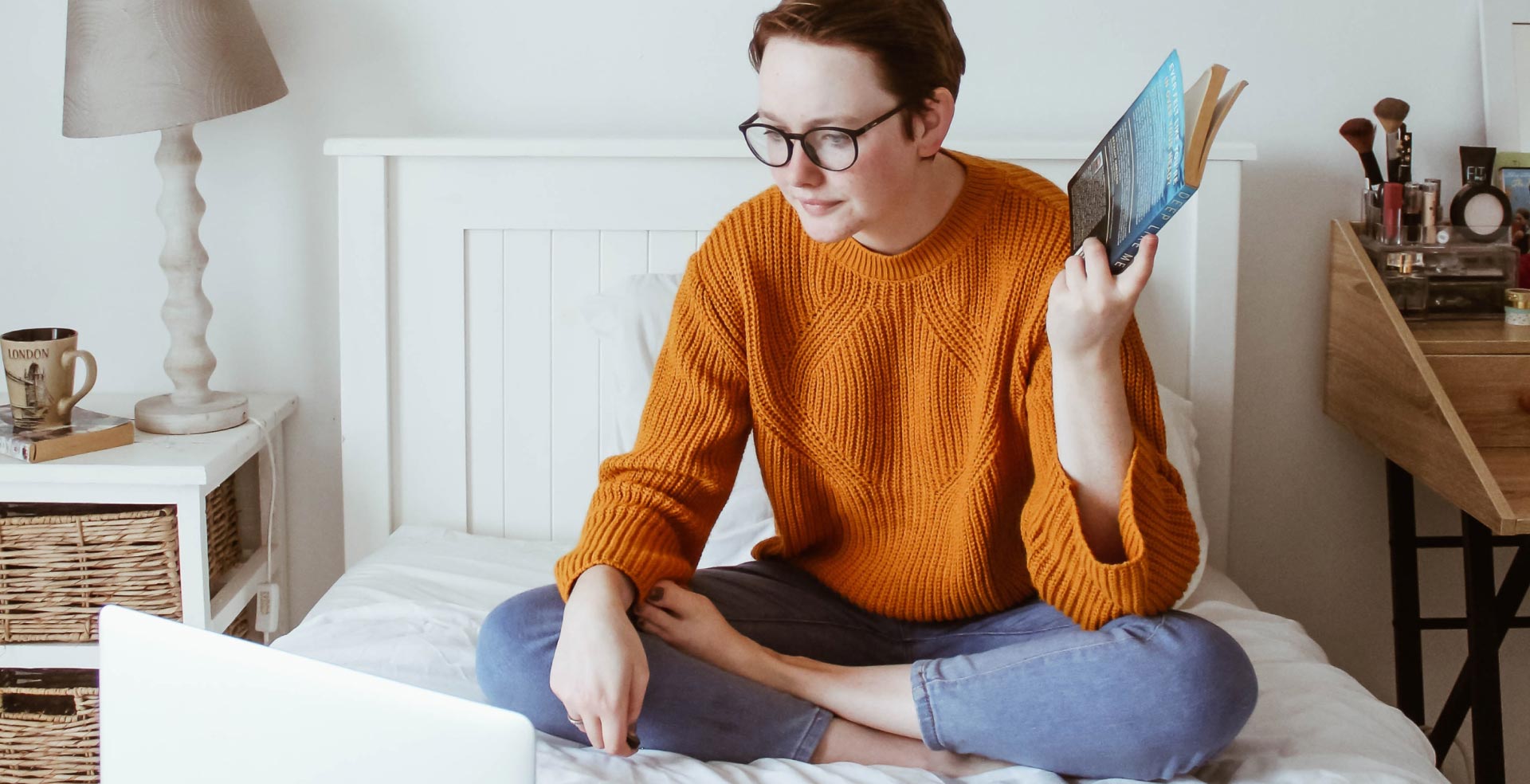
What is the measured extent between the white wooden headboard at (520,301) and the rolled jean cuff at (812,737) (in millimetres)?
753

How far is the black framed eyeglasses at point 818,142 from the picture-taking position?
103cm

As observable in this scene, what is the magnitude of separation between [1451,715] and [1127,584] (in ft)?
2.90

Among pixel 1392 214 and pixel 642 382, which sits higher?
pixel 1392 214

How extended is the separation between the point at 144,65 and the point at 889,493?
106cm

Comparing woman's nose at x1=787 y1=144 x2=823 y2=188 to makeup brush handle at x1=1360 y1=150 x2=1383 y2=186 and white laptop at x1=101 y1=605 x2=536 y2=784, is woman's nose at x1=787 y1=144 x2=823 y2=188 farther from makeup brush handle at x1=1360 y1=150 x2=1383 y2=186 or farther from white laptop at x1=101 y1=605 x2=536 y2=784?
makeup brush handle at x1=1360 y1=150 x2=1383 y2=186

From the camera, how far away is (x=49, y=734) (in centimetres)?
160

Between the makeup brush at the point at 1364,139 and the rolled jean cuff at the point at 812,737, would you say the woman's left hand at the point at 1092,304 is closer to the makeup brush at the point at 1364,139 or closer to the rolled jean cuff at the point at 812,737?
the rolled jean cuff at the point at 812,737

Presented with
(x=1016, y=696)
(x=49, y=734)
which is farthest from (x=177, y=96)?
(x=1016, y=696)

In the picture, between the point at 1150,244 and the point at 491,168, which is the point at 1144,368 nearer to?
the point at 1150,244

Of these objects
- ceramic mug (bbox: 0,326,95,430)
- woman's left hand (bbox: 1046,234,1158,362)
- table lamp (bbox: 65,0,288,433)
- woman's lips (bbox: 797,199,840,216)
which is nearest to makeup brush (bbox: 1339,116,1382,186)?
woman's left hand (bbox: 1046,234,1158,362)

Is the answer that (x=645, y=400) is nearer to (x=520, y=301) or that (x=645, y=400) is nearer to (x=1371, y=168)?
(x=520, y=301)

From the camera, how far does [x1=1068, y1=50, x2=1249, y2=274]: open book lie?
0.78m

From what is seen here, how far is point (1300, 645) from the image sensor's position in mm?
1387

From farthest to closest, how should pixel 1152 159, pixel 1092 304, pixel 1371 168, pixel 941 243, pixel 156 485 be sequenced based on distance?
pixel 1371 168 < pixel 156 485 < pixel 941 243 < pixel 1092 304 < pixel 1152 159
